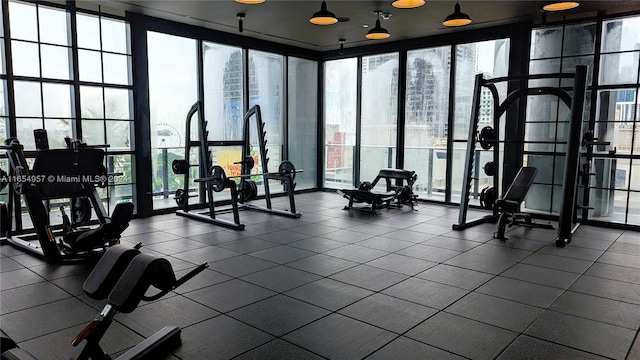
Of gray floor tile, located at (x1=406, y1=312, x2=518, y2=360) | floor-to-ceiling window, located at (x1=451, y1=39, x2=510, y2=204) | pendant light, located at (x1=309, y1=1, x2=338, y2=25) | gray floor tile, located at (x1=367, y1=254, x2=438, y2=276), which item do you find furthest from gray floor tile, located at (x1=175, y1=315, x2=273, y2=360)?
floor-to-ceiling window, located at (x1=451, y1=39, x2=510, y2=204)

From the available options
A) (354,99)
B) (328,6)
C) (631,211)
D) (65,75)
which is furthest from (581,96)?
(65,75)

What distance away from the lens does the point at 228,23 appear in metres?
Result: 7.14

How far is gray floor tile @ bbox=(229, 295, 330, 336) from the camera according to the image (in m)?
3.11

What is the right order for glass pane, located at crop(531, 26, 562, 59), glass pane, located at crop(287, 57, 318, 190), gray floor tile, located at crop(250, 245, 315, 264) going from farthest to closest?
1. glass pane, located at crop(287, 57, 318, 190)
2. glass pane, located at crop(531, 26, 562, 59)
3. gray floor tile, located at crop(250, 245, 315, 264)

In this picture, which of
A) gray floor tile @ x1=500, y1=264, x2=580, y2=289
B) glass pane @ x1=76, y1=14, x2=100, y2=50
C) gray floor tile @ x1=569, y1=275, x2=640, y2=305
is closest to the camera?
gray floor tile @ x1=569, y1=275, x2=640, y2=305

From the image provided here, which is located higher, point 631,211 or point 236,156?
point 236,156

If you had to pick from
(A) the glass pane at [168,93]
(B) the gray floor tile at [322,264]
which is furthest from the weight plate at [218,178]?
(B) the gray floor tile at [322,264]

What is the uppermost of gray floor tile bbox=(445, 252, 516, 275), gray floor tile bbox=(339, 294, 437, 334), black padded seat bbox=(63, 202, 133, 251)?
black padded seat bbox=(63, 202, 133, 251)

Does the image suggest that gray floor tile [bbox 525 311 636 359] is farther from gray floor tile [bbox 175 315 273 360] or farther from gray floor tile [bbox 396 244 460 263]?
gray floor tile [bbox 175 315 273 360]

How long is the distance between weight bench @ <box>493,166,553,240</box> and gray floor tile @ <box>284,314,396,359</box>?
127 inches

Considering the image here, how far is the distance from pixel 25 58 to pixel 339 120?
19.0 ft

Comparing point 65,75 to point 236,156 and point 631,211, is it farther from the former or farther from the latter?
point 631,211

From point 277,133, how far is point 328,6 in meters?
3.47

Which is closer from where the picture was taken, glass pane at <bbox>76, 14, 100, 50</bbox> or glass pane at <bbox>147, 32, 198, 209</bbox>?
glass pane at <bbox>76, 14, 100, 50</bbox>
